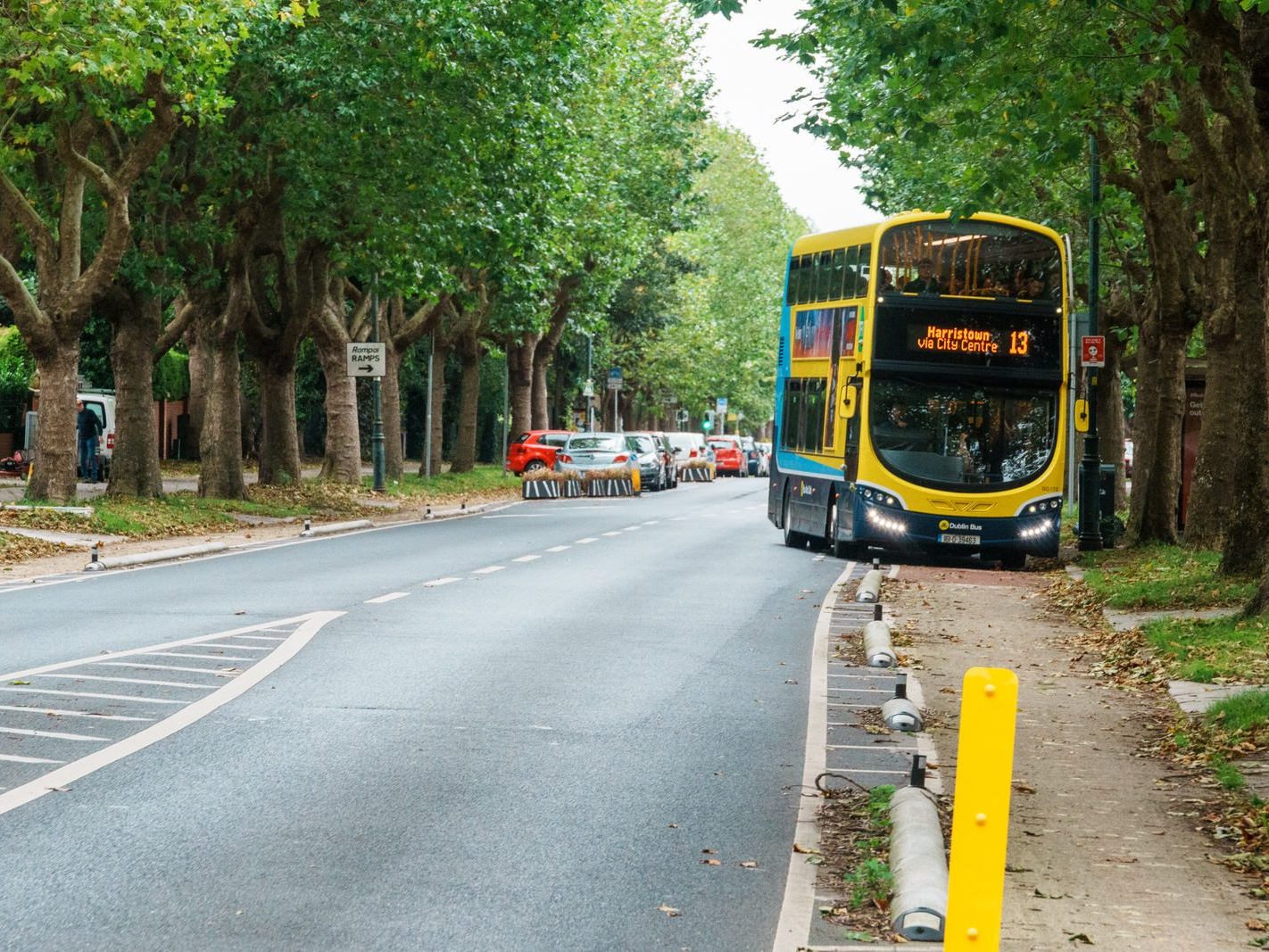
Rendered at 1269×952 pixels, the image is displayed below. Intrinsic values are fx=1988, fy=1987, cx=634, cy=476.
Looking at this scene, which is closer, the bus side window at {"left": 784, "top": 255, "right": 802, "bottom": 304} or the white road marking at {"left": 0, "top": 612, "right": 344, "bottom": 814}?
the white road marking at {"left": 0, "top": 612, "right": 344, "bottom": 814}

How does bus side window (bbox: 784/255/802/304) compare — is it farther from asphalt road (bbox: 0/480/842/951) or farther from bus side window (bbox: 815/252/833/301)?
asphalt road (bbox: 0/480/842/951)

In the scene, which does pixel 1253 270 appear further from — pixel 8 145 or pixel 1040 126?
pixel 8 145

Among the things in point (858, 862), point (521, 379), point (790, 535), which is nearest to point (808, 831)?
point (858, 862)

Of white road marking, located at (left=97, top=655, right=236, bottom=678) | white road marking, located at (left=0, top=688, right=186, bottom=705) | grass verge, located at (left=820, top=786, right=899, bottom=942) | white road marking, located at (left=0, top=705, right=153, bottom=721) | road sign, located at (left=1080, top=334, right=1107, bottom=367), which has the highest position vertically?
road sign, located at (left=1080, top=334, right=1107, bottom=367)

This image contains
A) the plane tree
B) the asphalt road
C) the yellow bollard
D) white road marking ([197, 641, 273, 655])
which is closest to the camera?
the yellow bollard

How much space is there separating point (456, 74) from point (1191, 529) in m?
12.3

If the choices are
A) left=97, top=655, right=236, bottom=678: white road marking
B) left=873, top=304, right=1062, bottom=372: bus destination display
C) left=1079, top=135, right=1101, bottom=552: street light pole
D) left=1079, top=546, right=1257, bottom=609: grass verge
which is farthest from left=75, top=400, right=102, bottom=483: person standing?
left=97, top=655, right=236, bottom=678: white road marking

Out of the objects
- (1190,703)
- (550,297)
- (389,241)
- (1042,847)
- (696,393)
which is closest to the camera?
(1042,847)

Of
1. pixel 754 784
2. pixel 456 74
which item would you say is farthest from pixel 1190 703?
pixel 456 74

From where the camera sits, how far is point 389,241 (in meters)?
33.7

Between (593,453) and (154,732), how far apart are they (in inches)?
1644

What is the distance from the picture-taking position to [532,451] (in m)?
59.5

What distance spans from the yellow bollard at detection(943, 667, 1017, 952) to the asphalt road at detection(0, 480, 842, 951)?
1.59 meters

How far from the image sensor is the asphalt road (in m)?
6.70
